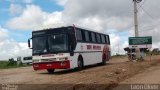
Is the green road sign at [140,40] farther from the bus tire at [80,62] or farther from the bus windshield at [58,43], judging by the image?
the bus windshield at [58,43]

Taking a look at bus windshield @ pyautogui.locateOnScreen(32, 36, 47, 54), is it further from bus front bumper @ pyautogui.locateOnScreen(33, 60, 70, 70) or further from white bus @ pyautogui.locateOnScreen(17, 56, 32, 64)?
white bus @ pyautogui.locateOnScreen(17, 56, 32, 64)

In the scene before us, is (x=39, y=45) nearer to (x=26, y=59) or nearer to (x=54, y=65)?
(x=54, y=65)

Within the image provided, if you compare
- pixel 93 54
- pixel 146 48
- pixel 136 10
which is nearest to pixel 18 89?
pixel 93 54

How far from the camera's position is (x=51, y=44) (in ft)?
86.9

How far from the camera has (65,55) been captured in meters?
26.2

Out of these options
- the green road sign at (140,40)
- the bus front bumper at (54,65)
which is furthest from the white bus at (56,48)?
the green road sign at (140,40)

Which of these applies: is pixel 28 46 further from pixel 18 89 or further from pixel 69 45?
pixel 18 89

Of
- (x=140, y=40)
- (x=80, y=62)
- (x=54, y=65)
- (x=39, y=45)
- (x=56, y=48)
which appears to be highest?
(x=140, y=40)

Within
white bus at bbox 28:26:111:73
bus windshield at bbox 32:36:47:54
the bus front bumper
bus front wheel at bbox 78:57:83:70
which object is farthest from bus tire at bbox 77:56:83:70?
bus windshield at bbox 32:36:47:54

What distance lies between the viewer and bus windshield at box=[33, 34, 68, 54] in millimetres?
26344

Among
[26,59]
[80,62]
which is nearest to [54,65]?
[80,62]

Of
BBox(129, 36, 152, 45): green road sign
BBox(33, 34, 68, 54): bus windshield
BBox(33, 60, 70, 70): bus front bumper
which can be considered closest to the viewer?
BBox(33, 60, 70, 70): bus front bumper

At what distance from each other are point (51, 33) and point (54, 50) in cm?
111

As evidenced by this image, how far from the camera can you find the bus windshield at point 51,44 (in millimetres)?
26344
